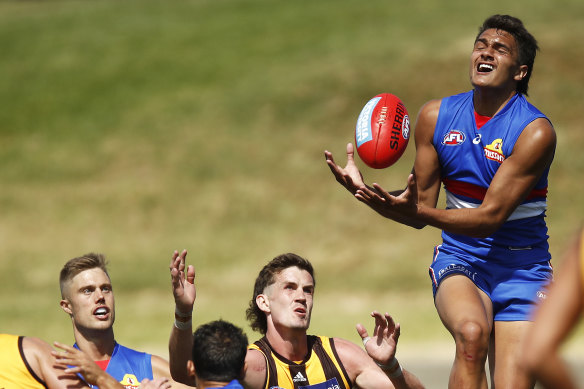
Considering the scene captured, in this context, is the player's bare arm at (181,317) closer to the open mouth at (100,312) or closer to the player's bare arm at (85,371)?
the open mouth at (100,312)

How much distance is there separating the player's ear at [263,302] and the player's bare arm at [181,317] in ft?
1.47

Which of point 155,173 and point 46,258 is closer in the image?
point 46,258

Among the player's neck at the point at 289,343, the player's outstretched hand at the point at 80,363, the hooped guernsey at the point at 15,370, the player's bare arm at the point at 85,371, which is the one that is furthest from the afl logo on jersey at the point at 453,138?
the hooped guernsey at the point at 15,370

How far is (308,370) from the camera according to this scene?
6250 mm

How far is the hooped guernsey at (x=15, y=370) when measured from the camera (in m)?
5.73

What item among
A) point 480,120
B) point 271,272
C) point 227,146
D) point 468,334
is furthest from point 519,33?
point 227,146

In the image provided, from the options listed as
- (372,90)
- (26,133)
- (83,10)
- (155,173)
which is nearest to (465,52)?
(372,90)

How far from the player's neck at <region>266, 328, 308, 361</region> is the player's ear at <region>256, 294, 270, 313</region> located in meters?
0.15

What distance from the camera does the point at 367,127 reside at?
21.7 ft

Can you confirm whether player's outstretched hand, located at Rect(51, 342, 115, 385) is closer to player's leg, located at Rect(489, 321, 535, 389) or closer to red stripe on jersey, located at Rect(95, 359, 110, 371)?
red stripe on jersey, located at Rect(95, 359, 110, 371)

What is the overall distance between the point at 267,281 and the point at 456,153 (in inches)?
62.6

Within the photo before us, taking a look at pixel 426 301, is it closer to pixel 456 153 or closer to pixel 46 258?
pixel 46 258

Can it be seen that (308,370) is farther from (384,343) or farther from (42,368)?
(42,368)

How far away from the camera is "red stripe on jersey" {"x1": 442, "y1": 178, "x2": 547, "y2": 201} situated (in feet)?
20.0
